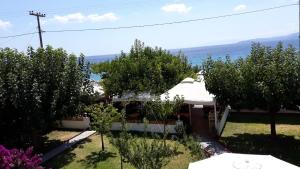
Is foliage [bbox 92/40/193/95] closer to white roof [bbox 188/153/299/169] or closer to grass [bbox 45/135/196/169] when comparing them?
grass [bbox 45/135/196/169]

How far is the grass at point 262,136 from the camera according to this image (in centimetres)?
2010

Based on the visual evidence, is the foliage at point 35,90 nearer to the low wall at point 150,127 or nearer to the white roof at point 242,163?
the low wall at point 150,127

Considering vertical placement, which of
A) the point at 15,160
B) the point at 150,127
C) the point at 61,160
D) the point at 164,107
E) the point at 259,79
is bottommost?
the point at 61,160

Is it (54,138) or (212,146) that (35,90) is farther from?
(212,146)

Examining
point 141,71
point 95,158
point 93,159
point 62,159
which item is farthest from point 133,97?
point 62,159

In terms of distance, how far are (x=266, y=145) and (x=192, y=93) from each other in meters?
5.97

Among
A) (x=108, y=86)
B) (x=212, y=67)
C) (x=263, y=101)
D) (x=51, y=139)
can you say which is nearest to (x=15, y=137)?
(x=51, y=139)

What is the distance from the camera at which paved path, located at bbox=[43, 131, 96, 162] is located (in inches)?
872

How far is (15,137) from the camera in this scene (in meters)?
23.1

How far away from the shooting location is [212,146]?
70.3 ft

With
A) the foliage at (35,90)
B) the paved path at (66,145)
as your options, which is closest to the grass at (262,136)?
the paved path at (66,145)

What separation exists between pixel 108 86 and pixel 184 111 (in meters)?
5.91

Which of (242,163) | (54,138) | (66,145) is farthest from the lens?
(54,138)

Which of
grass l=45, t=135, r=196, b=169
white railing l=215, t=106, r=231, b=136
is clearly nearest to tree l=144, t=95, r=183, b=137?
grass l=45, t=135, r=196, b=169
